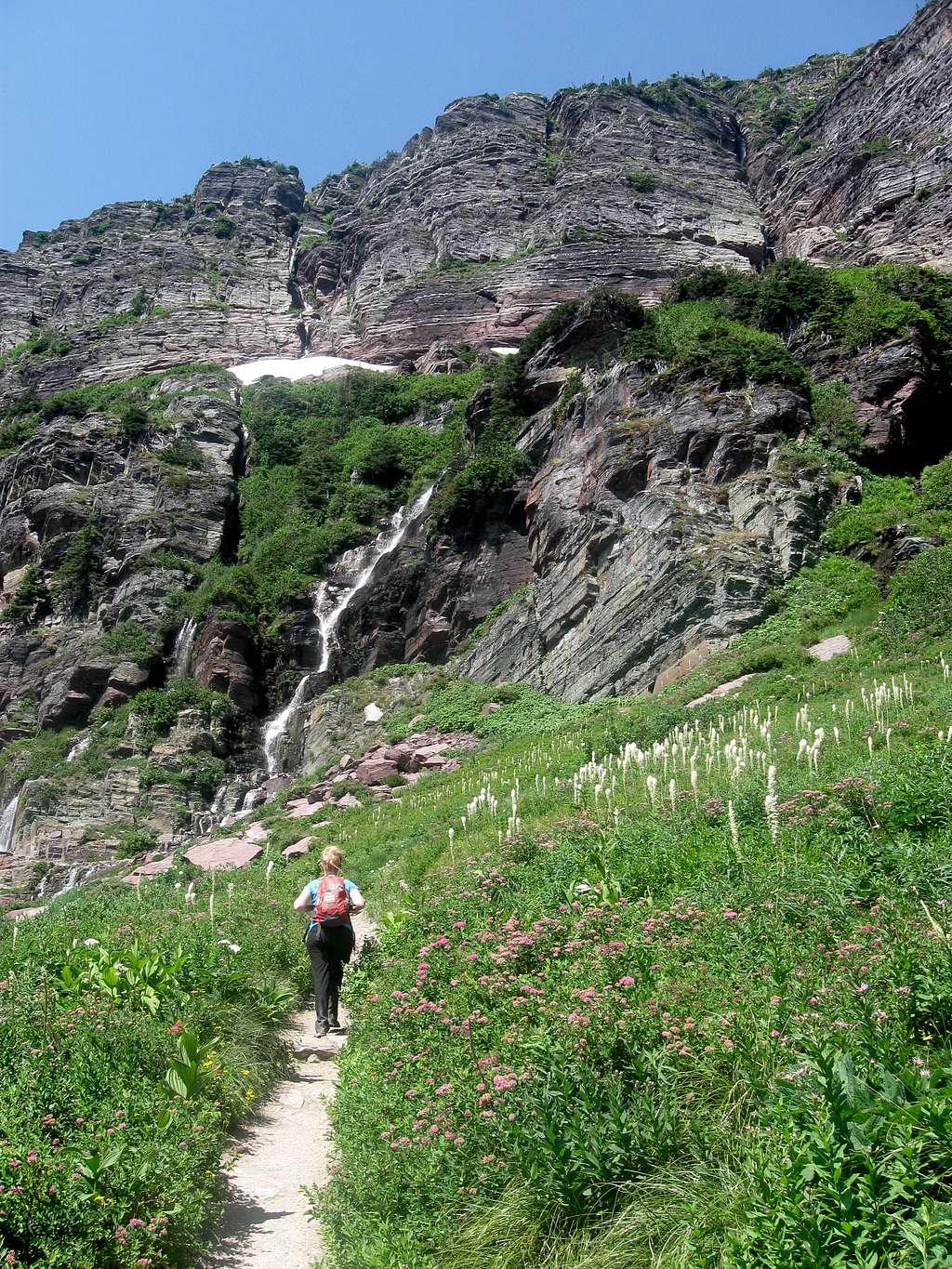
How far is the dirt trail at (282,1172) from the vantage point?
15.3ft

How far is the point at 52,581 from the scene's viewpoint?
4559 cm

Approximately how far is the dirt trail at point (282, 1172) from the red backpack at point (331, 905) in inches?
40.1

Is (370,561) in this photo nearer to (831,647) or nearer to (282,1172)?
(831,647)

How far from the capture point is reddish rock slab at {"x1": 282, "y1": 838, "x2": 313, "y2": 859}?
17191mm

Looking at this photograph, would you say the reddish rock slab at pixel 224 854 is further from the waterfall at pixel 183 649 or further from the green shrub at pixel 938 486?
the waterfall at pixel 183 649

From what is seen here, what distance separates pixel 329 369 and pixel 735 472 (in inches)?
1763

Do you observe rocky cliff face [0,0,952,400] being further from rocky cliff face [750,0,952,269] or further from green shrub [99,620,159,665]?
green shrub [99,620,159,665]

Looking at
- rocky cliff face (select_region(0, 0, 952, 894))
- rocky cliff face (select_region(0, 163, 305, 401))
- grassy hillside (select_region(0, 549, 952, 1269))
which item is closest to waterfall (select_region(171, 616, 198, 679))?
rocky cliff face (select_region(0, 0, 952, 894))

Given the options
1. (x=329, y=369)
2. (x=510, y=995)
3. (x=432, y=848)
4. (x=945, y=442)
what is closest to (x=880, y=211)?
(x=945, y=442)

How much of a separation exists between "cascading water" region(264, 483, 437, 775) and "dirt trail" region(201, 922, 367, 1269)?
26.0 m

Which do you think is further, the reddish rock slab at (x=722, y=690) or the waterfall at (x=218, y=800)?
the waterfall at (x=218, y=800)

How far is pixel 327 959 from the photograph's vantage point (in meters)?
8.27

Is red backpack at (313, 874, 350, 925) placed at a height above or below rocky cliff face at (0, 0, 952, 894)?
below

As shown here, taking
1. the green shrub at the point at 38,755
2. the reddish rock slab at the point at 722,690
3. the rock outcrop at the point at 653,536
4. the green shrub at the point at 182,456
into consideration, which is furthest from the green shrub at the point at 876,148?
the green shrub at the point at 38,755
